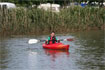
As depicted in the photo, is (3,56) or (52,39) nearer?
(3,56)

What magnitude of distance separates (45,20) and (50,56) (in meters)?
11.0

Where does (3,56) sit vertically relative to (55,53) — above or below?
above

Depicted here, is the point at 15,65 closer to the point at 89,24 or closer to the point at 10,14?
the point at 10,14

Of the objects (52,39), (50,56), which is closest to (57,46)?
(52,39)

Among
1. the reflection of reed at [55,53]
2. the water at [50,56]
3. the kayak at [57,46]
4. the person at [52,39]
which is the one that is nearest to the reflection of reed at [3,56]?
the water at [50,56]

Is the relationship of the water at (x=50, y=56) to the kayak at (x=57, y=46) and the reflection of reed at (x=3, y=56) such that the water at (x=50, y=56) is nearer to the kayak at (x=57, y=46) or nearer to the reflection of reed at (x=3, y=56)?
the reflection of reed at (x=3, y=56)

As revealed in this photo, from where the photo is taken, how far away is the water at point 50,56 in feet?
Result: 61.3

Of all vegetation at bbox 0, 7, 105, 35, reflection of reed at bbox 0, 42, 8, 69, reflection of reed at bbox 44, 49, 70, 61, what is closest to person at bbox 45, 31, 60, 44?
reflection of reed at bbox 44, 49, 70, 61

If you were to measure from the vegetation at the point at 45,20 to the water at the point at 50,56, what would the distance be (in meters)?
1.41

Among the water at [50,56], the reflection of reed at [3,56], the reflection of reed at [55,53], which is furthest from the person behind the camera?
the reflection of reed at [55,53]

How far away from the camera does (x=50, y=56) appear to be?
22188 millimetres

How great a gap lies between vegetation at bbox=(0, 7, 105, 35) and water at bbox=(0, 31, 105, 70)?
4.62 ft

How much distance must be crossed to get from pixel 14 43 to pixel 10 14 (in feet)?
14.3

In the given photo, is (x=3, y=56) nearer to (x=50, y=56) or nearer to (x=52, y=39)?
(x=50, y=56)
